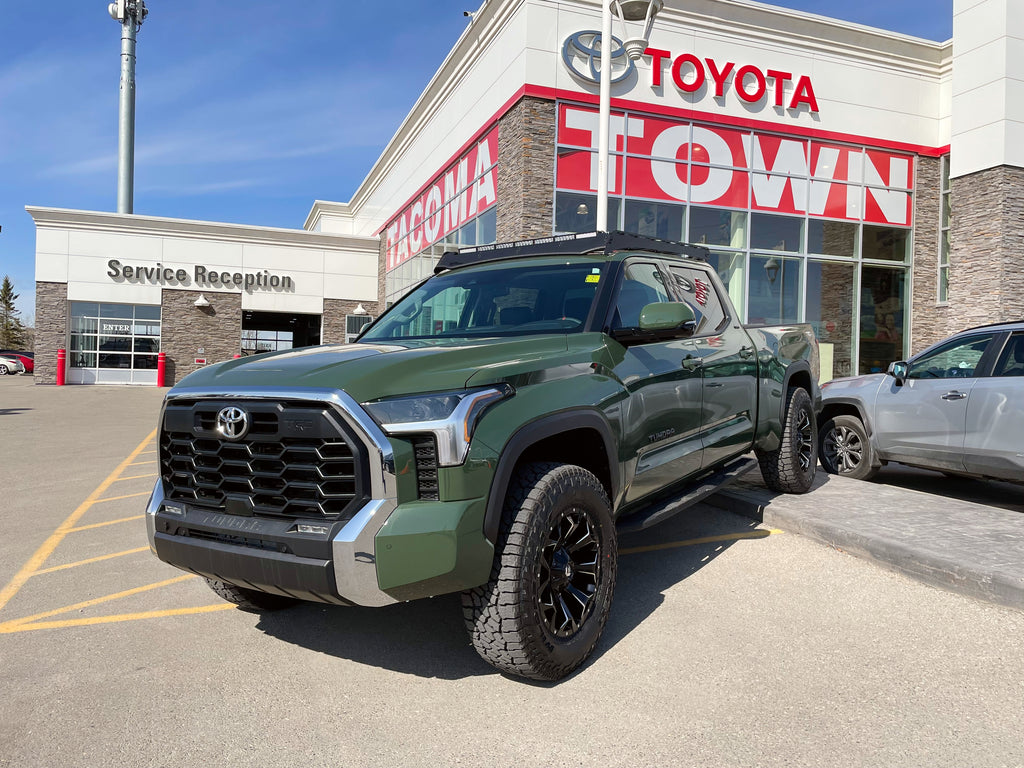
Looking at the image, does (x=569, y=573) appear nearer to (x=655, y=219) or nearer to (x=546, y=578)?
(x=546, y=578)

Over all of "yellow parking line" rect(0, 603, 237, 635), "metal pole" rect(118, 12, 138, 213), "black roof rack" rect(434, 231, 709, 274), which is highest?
"metal pole" rect(118, 12, 138, 213)

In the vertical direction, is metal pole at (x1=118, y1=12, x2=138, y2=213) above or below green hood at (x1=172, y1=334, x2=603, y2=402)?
above

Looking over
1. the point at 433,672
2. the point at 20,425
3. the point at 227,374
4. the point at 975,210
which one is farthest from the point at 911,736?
the point at 975,210

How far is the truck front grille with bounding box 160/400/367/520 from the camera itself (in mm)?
2670

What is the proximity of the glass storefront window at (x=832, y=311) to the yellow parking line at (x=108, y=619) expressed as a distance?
52.9 feet

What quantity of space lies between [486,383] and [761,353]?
3328 mm

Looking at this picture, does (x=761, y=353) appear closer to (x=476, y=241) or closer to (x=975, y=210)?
(x=476, y=241)

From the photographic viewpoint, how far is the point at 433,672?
3.20 m

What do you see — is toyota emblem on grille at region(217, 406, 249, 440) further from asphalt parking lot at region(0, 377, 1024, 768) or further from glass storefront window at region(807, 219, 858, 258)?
glass storefront window at region(807, 219, 858, 258)

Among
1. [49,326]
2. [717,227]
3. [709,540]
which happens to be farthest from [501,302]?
[49,326]

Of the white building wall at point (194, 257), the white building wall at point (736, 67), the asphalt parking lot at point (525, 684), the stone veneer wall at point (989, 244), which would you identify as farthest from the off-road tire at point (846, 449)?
the white building wall at point (194, 257)

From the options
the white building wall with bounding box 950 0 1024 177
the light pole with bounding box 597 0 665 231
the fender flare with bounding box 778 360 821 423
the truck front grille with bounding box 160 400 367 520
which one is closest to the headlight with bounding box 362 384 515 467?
the truck front grille with bounding box 160 400 367 520

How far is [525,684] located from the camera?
3.09 m

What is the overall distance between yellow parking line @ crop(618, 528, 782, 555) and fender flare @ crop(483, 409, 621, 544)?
161 cm
